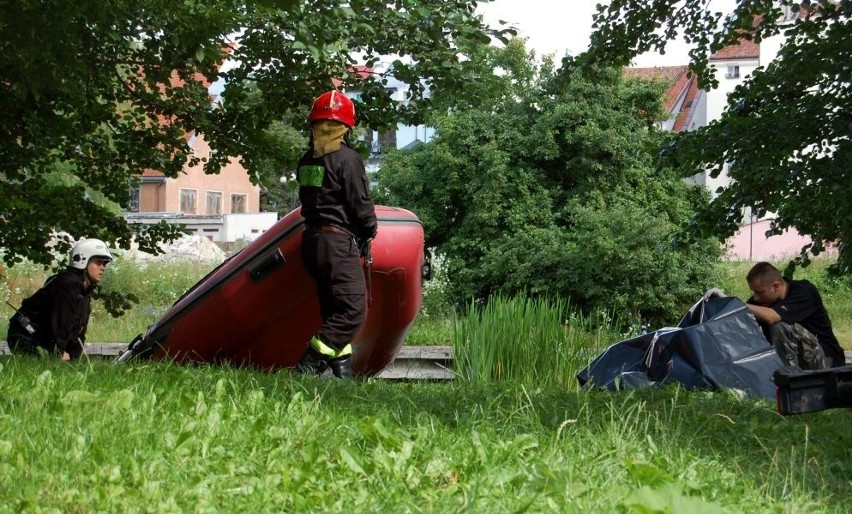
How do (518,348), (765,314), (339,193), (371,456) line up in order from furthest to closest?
(518,348) → (765,314) → (339,193) → (371,456)

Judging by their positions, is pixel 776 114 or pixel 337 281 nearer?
pixel 337 281

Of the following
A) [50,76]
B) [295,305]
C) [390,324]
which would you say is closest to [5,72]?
[50,76]

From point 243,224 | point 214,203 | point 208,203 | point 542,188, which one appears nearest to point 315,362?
point 542,188

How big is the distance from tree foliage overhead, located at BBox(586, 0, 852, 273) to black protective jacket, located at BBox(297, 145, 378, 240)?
287cm

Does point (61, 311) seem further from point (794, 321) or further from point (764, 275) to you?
point (794, 321)

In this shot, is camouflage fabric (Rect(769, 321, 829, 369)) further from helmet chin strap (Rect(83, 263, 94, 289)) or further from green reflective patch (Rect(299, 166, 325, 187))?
helmet chin strap (Rect(83, 263, 94, 289))

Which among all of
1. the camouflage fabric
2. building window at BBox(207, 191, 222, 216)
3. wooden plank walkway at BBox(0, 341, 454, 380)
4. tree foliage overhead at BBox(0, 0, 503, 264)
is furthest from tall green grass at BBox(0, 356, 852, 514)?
building window at BBox(207, 191, 222, 216)

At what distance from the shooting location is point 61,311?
816cm

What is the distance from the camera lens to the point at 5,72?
7.25 m

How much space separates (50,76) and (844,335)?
43.7ft

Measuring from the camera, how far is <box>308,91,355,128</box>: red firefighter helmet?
286 inches

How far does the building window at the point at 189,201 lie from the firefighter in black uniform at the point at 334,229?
5254cm

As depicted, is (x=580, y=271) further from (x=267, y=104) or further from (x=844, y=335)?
(x=267, y=104)

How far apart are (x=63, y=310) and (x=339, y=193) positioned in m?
2.44
